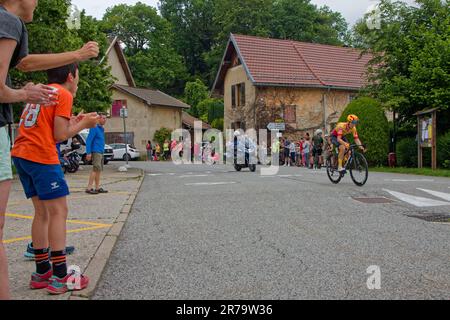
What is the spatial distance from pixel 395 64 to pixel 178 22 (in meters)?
58.5

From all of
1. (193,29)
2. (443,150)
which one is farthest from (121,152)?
(193,29)

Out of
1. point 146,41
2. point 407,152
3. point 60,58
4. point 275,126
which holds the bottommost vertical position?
point 407,152

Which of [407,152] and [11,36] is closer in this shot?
[11,36]

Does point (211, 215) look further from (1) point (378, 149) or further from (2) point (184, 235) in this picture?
(1) point (378, 149)

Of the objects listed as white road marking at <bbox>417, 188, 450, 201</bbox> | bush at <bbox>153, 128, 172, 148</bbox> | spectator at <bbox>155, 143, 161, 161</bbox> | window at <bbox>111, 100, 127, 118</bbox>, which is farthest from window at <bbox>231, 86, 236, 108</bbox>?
white road marking at <bbox>417, 188, 450, 201</bbox>

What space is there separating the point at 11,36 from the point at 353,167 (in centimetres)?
1024

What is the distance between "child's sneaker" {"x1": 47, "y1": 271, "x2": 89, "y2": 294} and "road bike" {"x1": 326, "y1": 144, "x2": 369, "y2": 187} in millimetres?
9020

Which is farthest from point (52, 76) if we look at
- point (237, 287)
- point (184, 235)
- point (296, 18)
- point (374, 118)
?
point (296, 18)

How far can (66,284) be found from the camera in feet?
13.1

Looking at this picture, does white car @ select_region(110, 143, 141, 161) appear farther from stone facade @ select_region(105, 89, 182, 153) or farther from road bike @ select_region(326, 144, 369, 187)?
road bike @ select_region(326, 144, 369, 187)

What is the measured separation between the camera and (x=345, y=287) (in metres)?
4.06

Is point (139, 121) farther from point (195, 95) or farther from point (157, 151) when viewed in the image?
point (195, 95)

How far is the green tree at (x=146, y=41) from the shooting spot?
68188 millimetres

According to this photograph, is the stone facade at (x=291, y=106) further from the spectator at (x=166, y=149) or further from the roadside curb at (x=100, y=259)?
the roadside curb at (x=100, y=259)
